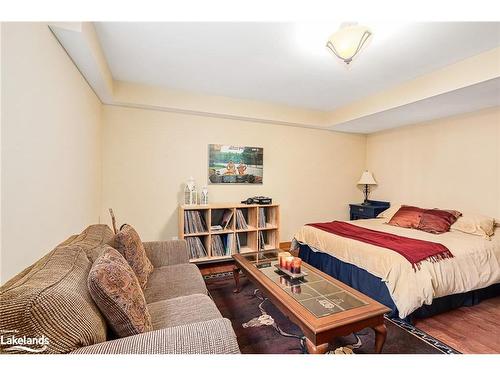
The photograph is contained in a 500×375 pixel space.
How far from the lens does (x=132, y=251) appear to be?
1.64 meters

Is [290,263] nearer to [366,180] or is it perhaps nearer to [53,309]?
[53,309]

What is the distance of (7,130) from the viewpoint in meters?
1.05

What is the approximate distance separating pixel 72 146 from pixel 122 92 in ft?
3.91

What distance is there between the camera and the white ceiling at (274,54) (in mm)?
1770

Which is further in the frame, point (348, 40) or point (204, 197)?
point (204, 197)

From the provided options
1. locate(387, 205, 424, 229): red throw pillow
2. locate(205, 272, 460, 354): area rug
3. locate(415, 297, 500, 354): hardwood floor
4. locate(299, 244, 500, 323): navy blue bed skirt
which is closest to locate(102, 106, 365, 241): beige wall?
locate(387, 205, 424, 229): red throw pillow

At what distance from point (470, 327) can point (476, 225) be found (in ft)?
4.18

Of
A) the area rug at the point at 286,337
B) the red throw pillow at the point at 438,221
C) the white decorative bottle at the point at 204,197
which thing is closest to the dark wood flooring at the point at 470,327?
the area rug at the point at 286,337

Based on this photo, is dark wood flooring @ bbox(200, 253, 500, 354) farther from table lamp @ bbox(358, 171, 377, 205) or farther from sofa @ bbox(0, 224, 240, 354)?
table lamp @ bbox(358, 171, 377, 205)

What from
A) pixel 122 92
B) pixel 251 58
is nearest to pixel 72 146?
pixel 122 92

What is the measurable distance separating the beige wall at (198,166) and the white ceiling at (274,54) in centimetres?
57

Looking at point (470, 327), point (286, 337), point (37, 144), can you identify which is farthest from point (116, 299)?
point (470, 327)

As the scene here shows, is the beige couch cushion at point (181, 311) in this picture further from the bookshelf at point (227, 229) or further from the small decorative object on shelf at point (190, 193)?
the small decorative object on shelf at point (190, 193)

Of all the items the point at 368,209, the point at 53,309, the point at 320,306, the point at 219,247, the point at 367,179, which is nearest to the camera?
the point at 53,309
